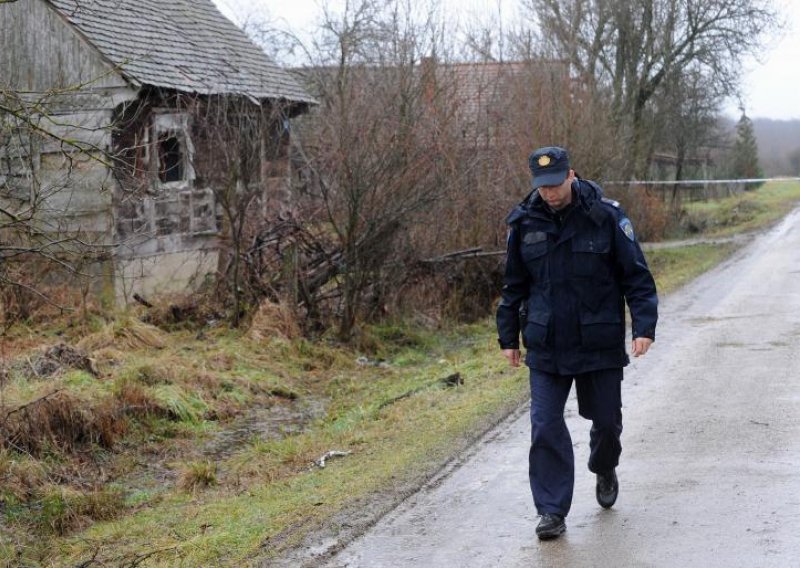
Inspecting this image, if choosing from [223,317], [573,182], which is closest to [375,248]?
[223,317]

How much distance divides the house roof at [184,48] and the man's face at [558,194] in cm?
1194

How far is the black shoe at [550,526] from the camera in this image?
5672mm

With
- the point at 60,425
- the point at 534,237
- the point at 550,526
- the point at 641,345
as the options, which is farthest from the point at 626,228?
the point at 60,425

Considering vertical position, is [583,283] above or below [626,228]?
below

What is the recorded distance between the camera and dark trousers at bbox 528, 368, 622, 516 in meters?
5.76

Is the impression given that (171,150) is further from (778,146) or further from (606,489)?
(778,146)

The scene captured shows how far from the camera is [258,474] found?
910 cm

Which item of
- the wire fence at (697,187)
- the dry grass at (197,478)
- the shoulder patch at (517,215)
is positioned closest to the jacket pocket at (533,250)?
the shoulder patch at (517,215)

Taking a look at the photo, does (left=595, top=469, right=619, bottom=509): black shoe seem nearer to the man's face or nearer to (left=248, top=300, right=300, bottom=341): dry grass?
the man's face

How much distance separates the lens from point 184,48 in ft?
68.2

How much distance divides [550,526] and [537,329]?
3.35 ft

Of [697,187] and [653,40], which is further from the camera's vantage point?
[697,187]

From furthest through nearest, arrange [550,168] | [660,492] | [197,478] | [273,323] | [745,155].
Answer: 1. [745,155]
2. [273,323]
3. [197,478]
4. [660,492]
5. [550,168]

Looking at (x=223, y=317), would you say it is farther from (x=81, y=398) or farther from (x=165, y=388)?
(x=81, y=398)
